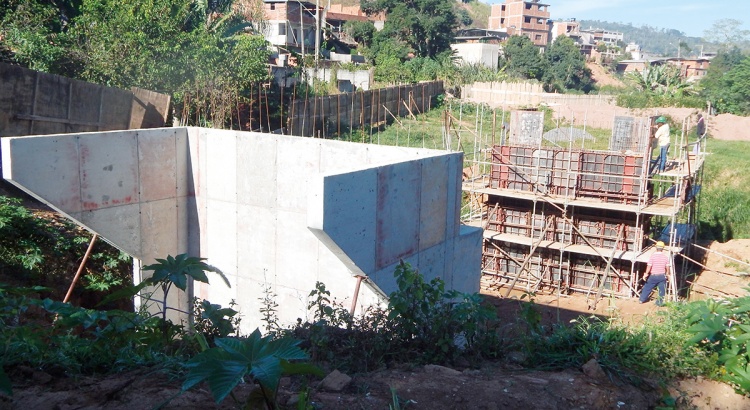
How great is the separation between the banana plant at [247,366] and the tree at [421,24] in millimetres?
40650

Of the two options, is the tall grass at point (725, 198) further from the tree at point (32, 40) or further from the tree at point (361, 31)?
the tree at point (361, 31)

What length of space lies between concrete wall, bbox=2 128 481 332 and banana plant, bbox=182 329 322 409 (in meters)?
4.38

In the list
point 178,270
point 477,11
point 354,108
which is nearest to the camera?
point 178,270

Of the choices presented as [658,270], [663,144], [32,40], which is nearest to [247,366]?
[658,270]

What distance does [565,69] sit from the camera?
2147 inches

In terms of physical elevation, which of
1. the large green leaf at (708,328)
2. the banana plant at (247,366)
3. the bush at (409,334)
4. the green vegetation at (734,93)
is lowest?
the bush at (409,334)

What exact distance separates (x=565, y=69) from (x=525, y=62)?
4.18 meters

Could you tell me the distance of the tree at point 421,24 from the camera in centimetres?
4206

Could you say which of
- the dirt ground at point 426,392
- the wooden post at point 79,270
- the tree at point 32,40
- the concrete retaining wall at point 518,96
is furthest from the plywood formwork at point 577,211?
the concrete retaining wall at point 518,96

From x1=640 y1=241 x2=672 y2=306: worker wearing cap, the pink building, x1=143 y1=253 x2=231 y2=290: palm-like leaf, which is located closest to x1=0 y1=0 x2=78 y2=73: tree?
x1=143 y1=253 x2=231 y2=290: palm-like leaf

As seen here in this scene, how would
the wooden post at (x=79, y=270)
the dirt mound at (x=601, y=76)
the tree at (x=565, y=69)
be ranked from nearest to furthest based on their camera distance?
the wooden post at (x=79, y=270)
the tree at (x=565, y=69)
the dirt mound at (x=601, y=76)

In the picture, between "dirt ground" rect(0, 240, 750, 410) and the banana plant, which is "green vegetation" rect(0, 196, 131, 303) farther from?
the banana plant

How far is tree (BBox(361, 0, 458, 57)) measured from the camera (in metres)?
42.1

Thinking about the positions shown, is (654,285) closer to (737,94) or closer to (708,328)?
(708,328)
